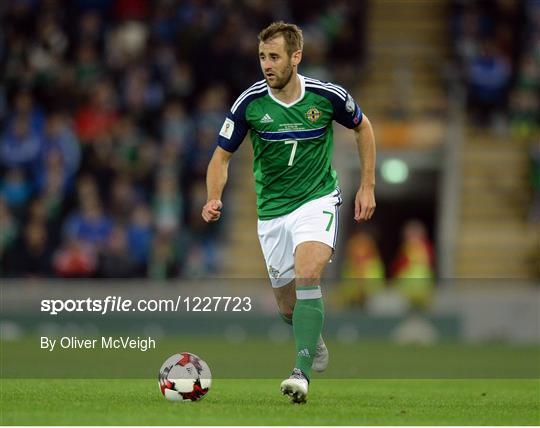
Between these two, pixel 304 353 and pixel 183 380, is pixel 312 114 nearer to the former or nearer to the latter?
Result: pixel 304 353

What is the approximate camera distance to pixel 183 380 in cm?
910

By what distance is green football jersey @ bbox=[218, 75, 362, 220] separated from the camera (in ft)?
31.7

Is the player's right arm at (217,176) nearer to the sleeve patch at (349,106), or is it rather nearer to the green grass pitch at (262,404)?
the sleeve patch at (349,106)

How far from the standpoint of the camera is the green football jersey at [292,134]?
380 inches

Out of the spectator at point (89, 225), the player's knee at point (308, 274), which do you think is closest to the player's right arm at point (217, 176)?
the player's knee at point (308, 274)

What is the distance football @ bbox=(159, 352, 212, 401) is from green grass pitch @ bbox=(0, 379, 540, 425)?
92mm

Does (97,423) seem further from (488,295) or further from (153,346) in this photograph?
(488,295)

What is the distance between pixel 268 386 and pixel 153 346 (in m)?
4.90

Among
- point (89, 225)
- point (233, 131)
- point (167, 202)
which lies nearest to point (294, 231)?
point (233, 131)

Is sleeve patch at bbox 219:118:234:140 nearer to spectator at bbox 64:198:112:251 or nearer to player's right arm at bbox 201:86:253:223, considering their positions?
player's right arm at bbox 201:86:253:223

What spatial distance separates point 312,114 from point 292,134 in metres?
0.19

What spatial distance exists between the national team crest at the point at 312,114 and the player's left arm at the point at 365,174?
1.07ft

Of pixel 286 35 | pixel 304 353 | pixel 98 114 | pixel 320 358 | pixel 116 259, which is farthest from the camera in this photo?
pixel 98 114

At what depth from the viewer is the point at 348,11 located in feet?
76.3
